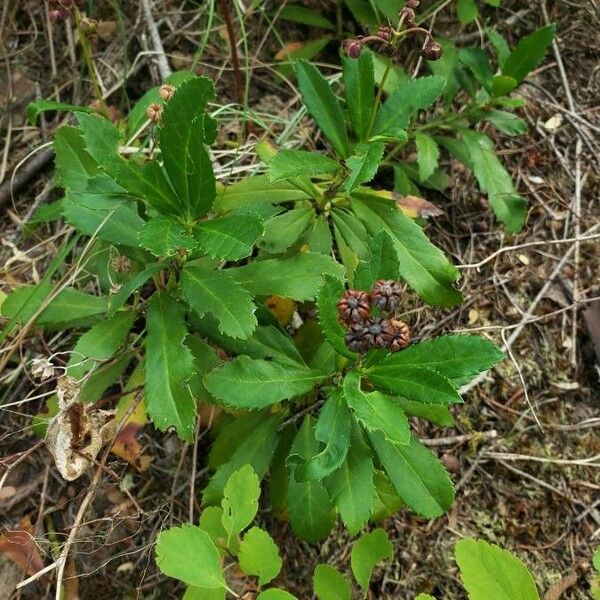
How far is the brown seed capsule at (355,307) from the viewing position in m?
1.34

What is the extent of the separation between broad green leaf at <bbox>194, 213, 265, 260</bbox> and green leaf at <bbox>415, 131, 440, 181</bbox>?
762 millimetres

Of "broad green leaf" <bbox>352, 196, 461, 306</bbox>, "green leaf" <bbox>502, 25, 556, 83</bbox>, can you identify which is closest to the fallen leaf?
"broad green leaf" <bbox>352, 196, 461, 306</bbox>

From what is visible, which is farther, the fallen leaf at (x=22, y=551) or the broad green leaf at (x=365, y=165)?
the fallen leaf at (x=22, y=551)

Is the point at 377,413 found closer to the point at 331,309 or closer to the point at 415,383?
the point at 415,383

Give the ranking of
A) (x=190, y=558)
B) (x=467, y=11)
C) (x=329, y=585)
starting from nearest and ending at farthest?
(x=190, y=558)
(x=329, y=585)
(x=467, y=11)

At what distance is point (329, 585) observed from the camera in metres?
1.68

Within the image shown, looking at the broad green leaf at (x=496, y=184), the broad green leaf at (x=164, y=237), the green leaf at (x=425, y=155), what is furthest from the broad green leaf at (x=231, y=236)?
the broad green leaf at (x=496, y=184)

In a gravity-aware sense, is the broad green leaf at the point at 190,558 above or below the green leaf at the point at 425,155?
below

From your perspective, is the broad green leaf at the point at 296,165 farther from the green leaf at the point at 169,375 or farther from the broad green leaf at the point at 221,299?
the green leaf at the point at 169,375

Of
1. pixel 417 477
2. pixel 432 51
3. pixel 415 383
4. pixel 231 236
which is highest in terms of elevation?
pixel 432 51

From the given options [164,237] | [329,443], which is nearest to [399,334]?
[329,443]

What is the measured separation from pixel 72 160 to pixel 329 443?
1039 millimetres

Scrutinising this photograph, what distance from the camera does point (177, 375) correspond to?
61.8 inches

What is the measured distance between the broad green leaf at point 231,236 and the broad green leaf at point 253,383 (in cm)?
26
